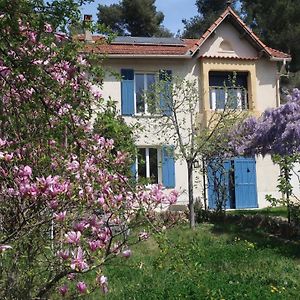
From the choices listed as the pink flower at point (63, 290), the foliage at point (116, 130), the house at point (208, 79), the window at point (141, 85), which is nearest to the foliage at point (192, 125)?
the house at point (208, 79)

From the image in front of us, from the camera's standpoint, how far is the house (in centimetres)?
2077

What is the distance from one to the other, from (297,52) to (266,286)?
3378 centimetres

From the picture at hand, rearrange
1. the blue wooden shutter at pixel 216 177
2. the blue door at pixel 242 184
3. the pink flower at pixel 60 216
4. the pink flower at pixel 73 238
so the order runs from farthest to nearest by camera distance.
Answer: the blue door at pixel 242 184 < the blue wooden shutter at pixel 216 177 < the pink flower at pixel 60 216 < the pink flower at pixel 73 238

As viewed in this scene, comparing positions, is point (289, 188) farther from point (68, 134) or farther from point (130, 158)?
point (68, 134)

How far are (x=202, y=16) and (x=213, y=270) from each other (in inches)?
1427

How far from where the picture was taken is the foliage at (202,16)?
41.8m

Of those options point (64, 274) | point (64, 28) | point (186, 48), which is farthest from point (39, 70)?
point (186, 48)

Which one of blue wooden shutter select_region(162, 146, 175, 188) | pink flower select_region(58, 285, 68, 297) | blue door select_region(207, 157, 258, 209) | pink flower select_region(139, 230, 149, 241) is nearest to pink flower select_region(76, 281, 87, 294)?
pink flower select_region(58, 285, 68, 297)

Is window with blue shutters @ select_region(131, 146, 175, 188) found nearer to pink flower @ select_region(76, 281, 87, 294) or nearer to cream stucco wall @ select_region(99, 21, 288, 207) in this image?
cream stucco wall @ select_region(99, 21, 288, 207)

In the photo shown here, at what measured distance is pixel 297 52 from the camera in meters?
39.2

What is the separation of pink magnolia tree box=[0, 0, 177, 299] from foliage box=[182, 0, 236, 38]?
125 feet

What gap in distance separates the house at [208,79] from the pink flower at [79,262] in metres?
15.9

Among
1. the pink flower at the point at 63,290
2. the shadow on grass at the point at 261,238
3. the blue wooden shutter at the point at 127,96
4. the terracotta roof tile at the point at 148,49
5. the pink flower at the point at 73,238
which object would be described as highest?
the terracotta roof tile at the point at 148,49

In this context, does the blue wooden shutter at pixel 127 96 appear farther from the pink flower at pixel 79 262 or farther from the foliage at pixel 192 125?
the pink flower at pixel 79 262
